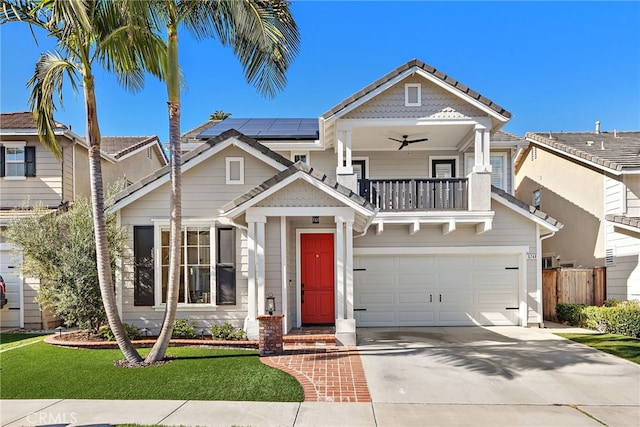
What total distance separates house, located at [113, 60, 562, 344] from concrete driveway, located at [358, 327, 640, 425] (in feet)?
5.66

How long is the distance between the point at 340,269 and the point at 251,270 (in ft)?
6.38

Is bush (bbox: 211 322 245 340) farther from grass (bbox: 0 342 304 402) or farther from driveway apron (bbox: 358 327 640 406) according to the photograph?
driveway apron (bbox: 358 327 640 406)

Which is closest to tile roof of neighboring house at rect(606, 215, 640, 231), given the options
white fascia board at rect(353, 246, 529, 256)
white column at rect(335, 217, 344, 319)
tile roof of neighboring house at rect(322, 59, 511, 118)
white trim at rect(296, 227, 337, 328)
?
white fascia board at rect(353, 246, 529, 256)

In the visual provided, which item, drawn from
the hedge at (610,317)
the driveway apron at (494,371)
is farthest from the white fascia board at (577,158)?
the driveway apron at (494,371)

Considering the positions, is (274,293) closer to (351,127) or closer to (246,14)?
(351,127)

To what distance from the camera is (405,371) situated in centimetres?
741

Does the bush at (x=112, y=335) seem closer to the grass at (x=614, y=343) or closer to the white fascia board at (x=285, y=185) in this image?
the white fascia board at (x=285, y=185)

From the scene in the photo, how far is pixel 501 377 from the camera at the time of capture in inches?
280

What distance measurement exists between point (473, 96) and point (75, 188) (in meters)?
12.7

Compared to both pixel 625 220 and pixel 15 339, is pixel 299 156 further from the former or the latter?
pixel 625 220

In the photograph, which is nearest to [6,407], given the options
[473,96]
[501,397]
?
[501,397]

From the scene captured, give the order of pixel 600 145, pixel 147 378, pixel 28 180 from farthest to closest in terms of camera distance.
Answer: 1. pixel 600 145
2. pixel 28 180
3. pixel 147 378

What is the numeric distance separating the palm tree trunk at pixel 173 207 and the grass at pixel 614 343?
880cm

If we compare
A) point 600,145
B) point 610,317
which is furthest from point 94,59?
point 600,145
